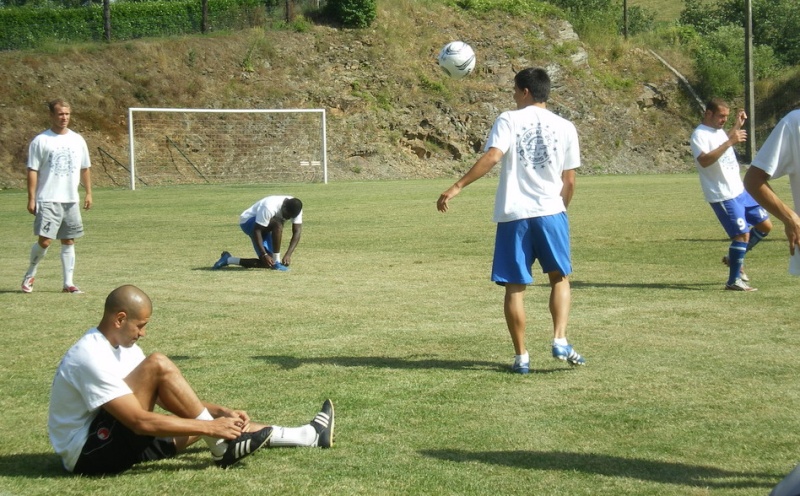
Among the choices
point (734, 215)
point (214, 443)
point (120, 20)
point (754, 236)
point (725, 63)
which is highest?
point (120, 20)

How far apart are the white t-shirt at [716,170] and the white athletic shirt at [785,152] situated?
646 centimetres

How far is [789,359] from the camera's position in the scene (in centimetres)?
741

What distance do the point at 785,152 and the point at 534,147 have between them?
2.28 metres

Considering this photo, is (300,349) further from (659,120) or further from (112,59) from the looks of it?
(659,120)

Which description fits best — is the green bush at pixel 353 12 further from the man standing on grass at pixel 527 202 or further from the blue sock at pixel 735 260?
the man standing on grass at pixel 527 202

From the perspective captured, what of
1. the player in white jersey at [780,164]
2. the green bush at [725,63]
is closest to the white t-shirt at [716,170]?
the player in white jersey at [780,164]

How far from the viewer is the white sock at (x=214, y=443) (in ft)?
16.5

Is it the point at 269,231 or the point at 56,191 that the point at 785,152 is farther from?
the point at 269,231

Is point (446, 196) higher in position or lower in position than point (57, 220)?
higher

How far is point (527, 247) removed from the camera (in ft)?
23.6

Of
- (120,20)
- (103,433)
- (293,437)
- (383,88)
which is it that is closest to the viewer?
(103,433)

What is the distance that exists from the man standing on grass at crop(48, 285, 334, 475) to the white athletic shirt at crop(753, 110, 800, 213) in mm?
2923

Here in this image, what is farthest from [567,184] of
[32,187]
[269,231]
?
[269,231]

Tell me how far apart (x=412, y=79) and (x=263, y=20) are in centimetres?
913
